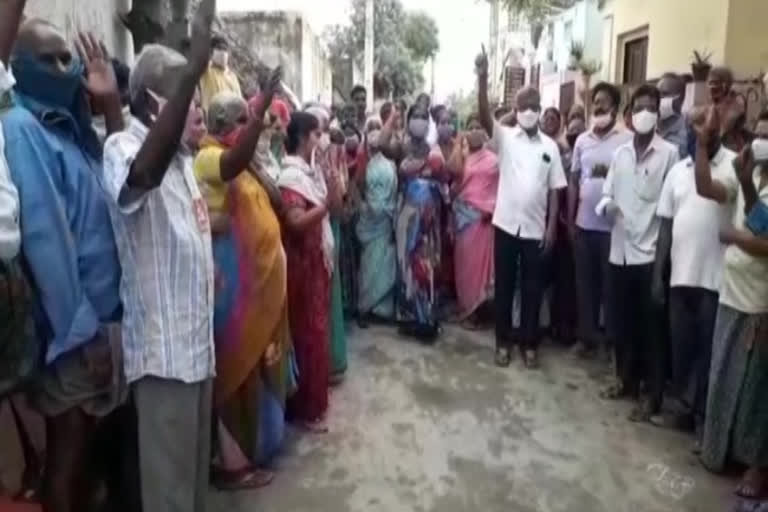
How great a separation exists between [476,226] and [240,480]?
3.35 m

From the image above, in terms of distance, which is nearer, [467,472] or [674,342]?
[467,472]

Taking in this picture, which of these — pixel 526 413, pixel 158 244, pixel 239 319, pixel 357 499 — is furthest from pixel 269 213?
pixel 526 413

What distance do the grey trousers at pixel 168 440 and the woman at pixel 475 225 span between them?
4.01 m

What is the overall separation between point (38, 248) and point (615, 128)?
172 inches

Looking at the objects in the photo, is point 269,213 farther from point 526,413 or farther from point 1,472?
point 526,413

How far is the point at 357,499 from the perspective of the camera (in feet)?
10.8

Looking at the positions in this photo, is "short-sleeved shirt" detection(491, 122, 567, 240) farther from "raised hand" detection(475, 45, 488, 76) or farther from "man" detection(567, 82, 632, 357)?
"raised hand" detection(475, 45, 488, 76)

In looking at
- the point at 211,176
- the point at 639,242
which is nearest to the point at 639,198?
the point at 639,242

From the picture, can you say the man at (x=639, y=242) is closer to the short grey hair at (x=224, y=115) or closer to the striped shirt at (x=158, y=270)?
the short grey hair at (x=224, y=115)

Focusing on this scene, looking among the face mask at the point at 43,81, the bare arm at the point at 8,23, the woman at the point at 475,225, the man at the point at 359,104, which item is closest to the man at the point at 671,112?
the woman at the point at 475,225

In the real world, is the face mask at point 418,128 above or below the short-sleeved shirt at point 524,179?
above

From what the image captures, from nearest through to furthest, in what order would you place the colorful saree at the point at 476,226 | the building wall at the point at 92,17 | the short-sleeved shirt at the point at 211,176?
the short-sleeved shirt at the point at 211,176 → the building wall at the point at 92,17 → the colorful saree at the point at 476,226

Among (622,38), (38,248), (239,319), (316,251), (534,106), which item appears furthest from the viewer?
(622,38)

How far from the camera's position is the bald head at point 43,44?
206 centimetres
